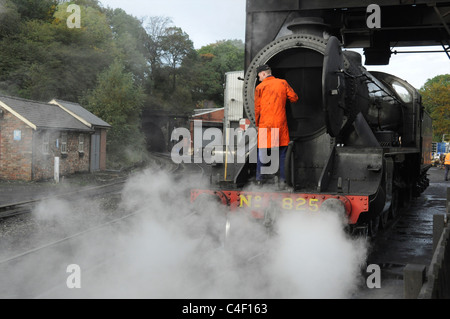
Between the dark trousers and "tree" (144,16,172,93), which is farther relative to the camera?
"tree" (144,16,172,93)

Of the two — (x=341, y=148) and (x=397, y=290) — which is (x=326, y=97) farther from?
(x=397, y=290)

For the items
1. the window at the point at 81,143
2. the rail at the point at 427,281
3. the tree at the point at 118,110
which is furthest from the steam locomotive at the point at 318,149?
the tree at the point at 118,110

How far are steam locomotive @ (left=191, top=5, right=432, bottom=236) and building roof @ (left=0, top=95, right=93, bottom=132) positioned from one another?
12805 millimetres

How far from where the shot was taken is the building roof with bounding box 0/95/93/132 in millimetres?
16359

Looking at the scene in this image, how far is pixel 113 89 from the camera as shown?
2808 centimetres

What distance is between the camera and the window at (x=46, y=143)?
1722 centimetres

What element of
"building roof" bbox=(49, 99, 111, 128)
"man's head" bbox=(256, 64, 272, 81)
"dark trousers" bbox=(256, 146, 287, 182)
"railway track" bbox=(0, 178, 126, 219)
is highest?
"building roof" bbox=(49, 99, 111, 128)

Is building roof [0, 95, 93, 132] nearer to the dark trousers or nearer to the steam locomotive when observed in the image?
the steam locomotive

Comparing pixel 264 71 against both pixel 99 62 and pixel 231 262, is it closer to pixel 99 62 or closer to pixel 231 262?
pixel 231 262

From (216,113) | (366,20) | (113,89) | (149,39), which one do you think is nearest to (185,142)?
(216,113)

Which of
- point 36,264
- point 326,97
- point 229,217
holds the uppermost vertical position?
point 326,97

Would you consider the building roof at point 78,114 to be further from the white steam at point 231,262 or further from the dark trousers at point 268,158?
the dark trousers at point 268,158

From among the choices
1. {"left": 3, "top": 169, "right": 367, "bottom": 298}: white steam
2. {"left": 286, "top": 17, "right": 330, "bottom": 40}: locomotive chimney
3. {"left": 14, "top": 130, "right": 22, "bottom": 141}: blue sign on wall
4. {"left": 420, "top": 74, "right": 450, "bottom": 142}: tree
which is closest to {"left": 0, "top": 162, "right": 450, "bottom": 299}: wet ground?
{"left": 3, "top": 169, "right": 367, "bottom": 298}: white steam

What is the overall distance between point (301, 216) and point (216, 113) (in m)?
40.9
